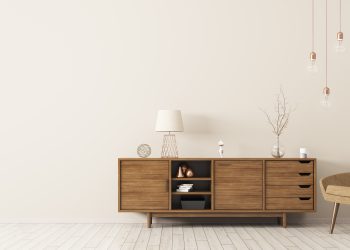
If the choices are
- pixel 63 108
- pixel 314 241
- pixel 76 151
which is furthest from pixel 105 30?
pixel 314 241

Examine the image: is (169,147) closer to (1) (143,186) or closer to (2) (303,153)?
(1) (143,186)

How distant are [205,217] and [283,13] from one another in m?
2.39

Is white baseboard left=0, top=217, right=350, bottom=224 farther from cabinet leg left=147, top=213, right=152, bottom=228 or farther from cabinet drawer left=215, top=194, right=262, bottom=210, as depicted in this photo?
cabinet drawer left=215, top=194, right=262, bottom=210

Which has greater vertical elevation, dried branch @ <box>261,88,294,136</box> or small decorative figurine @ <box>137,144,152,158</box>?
dried branch @ <box>261,88,294,136</box>

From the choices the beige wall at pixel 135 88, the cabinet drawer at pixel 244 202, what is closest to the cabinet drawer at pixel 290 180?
the cabinet drawer at pixel 244 202

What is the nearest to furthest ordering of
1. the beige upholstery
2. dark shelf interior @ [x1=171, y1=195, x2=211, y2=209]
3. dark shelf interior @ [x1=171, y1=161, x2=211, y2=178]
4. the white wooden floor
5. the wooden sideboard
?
the white wooden floor → the beige upholstery → the wooden sideboard → dark shelf interior @ [x1=171, y1=195, x2=211, y2=209] → dark shelf interior @ [x1=171, y1=161, x2=211, y2=178]

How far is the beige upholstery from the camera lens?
5168 mm

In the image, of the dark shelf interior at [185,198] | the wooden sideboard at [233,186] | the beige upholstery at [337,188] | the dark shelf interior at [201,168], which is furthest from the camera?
the dark shelf interior at [201,168]

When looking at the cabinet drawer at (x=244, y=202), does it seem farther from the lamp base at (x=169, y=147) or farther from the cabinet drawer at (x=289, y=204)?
the lamp base at (x=169, y=147)

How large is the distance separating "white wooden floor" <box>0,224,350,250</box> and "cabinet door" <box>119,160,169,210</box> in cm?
26

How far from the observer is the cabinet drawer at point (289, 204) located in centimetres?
557

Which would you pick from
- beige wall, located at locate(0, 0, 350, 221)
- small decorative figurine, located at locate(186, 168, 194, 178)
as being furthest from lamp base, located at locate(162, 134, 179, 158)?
small decorative figurine, located at locate(186, 168, 194, 178)

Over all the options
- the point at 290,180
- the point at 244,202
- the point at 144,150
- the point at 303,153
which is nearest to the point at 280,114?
the point at 303,153

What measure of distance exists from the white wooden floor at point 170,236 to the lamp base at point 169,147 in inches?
29.2
